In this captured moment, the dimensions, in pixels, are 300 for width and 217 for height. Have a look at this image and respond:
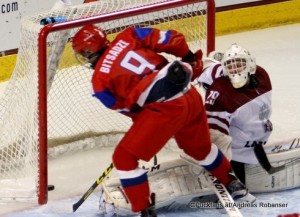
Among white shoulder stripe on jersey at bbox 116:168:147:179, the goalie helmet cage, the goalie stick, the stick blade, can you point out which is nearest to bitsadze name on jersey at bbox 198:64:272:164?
the goalie stick

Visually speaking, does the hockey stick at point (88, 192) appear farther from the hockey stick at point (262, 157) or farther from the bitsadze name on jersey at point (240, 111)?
the hockey stick at point (262, 157)

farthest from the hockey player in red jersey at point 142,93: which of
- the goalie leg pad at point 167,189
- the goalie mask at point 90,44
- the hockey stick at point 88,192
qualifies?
the hockey stick at point 88,192

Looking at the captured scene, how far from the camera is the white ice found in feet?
12.4

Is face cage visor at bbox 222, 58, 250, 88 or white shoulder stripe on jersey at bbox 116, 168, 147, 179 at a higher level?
face cage visor at bbox 222, 58, 250, 88

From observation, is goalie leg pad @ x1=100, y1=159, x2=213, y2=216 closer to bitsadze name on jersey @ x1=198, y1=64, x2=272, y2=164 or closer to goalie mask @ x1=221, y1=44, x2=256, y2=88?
bitsadze name on jersey @ x1=198, y1=64, x2=272, y2=164

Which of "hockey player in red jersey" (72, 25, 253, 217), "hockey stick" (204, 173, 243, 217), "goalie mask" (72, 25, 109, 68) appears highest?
"goalie mask" (72, 25, 109, 68)

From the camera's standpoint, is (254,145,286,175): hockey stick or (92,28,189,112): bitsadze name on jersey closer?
(92,28,189,112): bitsadze name on jersey

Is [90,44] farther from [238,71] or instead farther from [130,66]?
[238,71]

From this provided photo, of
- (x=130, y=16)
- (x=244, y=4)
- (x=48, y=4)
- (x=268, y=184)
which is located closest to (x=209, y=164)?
(x=268, y=184)

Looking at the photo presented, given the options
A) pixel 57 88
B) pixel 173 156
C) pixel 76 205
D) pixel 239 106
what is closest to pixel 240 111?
pixel 239 106

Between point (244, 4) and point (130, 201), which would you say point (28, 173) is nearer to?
point (130, 201)

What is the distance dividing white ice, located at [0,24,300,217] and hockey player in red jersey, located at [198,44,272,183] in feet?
0.69

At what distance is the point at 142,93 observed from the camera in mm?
3455

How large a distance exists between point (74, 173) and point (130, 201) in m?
0.68
